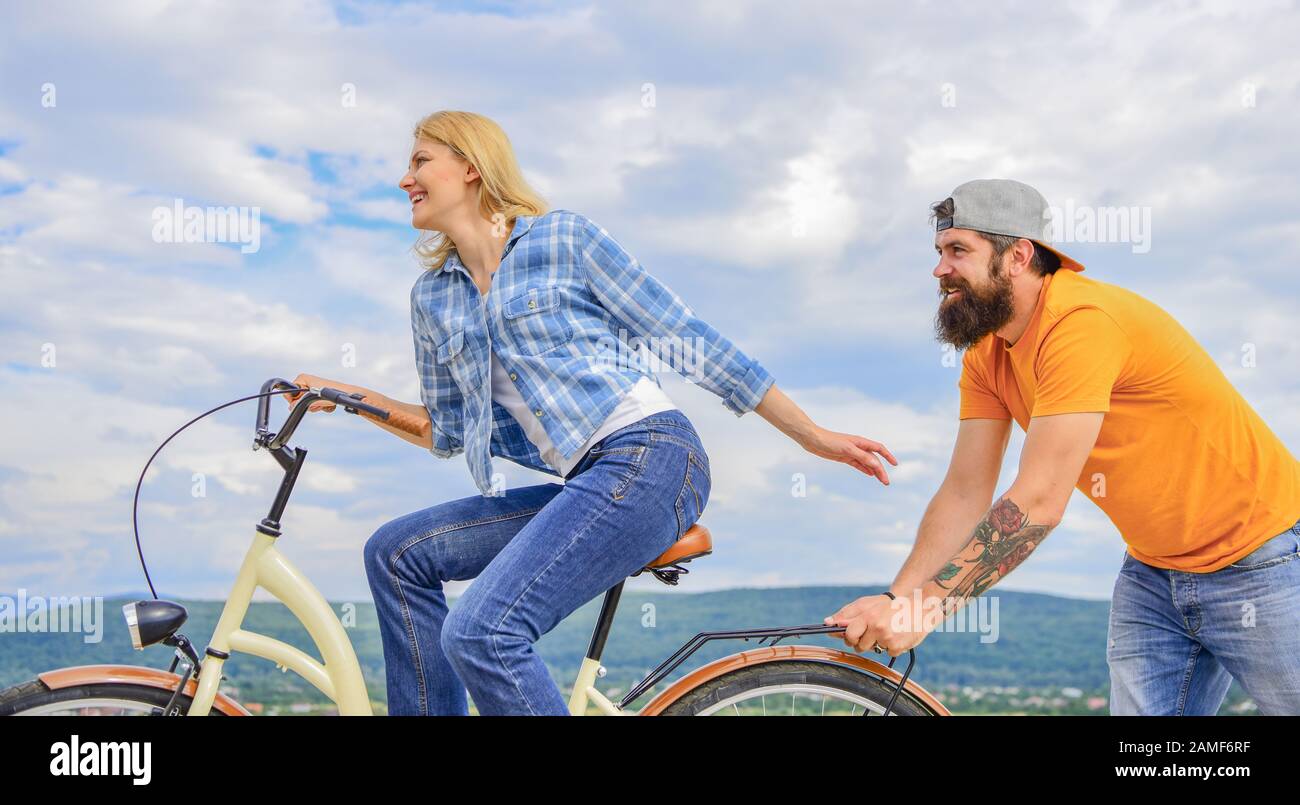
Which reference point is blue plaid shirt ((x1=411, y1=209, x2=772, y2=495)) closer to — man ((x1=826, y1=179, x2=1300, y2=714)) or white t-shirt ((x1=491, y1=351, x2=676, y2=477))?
white t-shirt ((x1=491, y1=351, x2=676, y2=477))

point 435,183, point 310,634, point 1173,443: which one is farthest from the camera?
point 435,183

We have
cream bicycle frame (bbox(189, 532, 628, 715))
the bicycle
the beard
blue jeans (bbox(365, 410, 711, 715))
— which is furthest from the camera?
the beard

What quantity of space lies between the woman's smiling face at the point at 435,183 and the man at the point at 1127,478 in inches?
52.2

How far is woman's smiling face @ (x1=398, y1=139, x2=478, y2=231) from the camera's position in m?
2.78

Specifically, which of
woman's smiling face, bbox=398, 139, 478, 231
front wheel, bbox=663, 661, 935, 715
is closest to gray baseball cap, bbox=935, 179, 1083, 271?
front wheel, bbox=663, 661, 935, 715

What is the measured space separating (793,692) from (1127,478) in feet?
3.44

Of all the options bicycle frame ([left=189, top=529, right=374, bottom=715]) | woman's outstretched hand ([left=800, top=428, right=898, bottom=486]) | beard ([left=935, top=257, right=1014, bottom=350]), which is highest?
beard ([left=935, top=257, right=1014, bottom=350])

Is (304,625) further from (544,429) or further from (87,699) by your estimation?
(544,429)

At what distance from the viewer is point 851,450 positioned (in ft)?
8.46

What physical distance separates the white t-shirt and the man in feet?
2.23

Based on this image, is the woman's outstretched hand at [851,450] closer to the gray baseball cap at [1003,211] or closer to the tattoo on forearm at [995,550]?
the tattoo on forearm at [995,550]

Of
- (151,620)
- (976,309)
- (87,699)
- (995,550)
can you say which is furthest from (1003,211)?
(87,699)

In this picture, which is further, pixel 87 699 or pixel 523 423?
pixel 523 423

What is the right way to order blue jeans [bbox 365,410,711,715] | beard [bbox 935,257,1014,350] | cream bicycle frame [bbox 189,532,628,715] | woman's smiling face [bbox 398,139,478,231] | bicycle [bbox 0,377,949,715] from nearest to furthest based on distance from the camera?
blue jeans [bbox 365,410,711,715], bicycle [bbox 0,377,949,715], cream bicycle frame [bbox 189,532,628,715], beard [bbox 935,257,1014,350], woman's smiling face [bbox 398,139,478,231]
